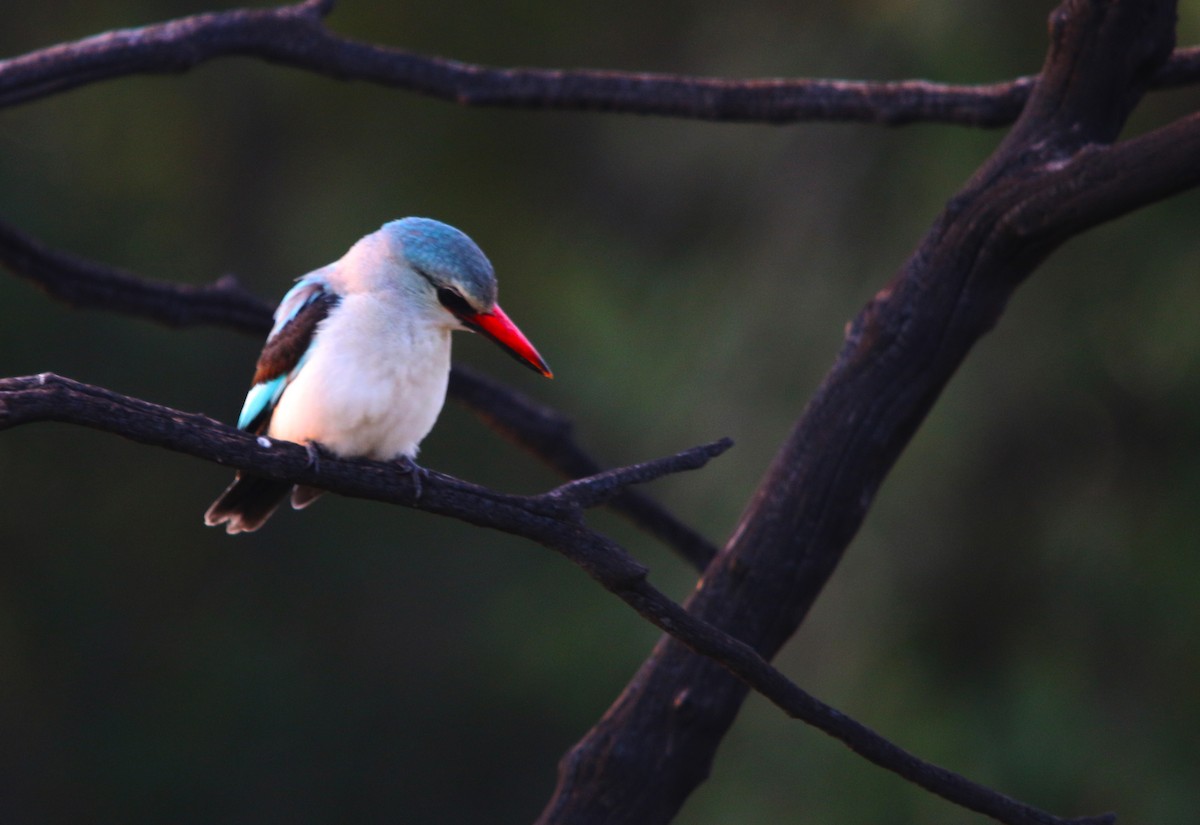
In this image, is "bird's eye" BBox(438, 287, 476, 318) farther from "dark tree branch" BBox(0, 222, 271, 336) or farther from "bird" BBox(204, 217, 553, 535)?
"dark tree branch" BBox(0, 222, 271, 336)

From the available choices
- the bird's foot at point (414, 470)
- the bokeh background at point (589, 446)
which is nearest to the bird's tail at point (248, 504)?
the bird's foot at point (414, 470)

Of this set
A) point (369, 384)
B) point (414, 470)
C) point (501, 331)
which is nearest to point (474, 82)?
point (501, 331)

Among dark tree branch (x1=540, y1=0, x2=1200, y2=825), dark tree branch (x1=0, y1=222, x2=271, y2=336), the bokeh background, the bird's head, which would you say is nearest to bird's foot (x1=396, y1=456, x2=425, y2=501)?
the bird's head

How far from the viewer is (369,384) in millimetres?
2971

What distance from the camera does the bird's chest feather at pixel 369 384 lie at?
297 centimetres

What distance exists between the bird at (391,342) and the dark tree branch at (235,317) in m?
0.69

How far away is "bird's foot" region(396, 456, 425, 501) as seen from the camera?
2.42 meters

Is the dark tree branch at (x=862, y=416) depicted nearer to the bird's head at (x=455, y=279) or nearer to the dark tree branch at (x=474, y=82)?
the dark tree branch at (x=474, y=82)

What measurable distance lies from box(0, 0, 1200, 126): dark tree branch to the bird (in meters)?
0.76

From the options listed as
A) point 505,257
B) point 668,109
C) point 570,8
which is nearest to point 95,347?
point 505,257

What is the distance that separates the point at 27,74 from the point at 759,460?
4.49 meters

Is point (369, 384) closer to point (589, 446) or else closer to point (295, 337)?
point (295, 337)

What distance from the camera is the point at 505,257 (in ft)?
34.8

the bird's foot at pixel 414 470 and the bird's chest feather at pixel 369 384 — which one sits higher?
the bird's chest feather at pixel 369 384
